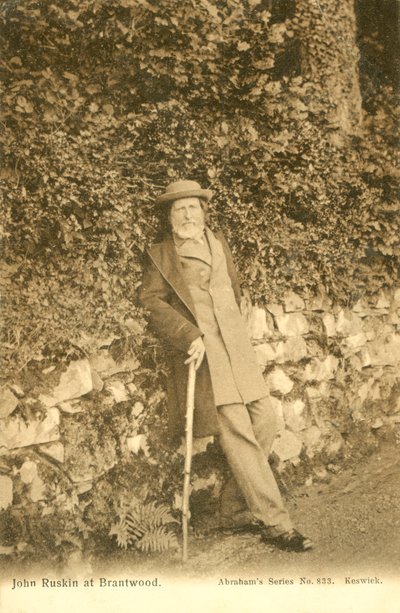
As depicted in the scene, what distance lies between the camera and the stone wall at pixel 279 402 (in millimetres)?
3277

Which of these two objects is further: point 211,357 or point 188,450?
point 211,357

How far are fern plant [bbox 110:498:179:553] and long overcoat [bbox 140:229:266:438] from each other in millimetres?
490

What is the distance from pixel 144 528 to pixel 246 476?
28.7 inches

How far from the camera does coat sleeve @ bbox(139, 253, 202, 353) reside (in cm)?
366

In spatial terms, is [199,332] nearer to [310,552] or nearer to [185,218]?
[185,218]

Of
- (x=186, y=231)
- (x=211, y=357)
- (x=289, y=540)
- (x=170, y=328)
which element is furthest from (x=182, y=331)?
(x=289, y=540)

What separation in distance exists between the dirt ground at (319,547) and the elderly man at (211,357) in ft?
0.40

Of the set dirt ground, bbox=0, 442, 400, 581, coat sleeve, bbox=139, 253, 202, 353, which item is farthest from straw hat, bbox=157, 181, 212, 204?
dirt ground, bbox=0, 442, 400, 581

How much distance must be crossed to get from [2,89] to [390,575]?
3781 mm

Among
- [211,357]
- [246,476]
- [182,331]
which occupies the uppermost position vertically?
[182,331]

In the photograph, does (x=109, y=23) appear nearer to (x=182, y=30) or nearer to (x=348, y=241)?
(x=182, y=30)

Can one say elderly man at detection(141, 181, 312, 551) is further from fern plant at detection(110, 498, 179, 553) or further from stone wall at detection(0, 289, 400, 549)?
fern plant at detection(110, 498, 179, 553)

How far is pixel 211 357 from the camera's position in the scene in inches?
151

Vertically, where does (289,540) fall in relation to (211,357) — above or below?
below
